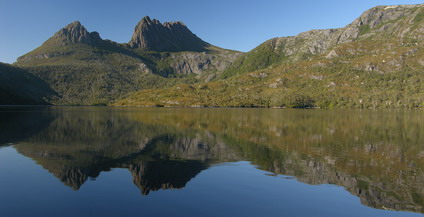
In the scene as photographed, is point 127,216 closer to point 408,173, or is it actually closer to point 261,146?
point 408,173

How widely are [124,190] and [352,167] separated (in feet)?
97.6

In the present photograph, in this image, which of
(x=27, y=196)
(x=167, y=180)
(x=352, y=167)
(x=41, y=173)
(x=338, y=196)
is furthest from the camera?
(x=352, y=167)

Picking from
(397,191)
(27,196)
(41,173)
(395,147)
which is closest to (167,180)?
(27,196)

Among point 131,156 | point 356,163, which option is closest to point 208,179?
point 131,156

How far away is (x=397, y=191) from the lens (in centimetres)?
3125

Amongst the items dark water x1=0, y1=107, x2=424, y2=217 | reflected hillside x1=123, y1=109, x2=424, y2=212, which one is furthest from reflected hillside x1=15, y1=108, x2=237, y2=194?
reflected hillside x1=123, y1=109, x2=424, y2=212

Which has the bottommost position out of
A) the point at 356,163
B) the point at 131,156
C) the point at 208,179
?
the point at 356,163

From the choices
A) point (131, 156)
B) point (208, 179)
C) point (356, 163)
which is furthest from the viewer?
point (131, 156)

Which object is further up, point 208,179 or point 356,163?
point 208,179

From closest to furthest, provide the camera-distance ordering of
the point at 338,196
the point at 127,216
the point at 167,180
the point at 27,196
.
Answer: the point at 127,216 < the point at 27,196 < the point at 338,196 < the point at 167,180

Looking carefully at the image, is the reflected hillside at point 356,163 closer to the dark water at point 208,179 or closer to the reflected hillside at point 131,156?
the dark water at point 208,179

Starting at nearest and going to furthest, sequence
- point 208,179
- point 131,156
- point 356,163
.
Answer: point 208,179, point 356,163, point 131,156

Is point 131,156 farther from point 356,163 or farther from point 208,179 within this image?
point 356,163

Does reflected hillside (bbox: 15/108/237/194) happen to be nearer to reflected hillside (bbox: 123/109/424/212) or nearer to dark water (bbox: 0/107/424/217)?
dark water (bbox: 0/107/424/217)
